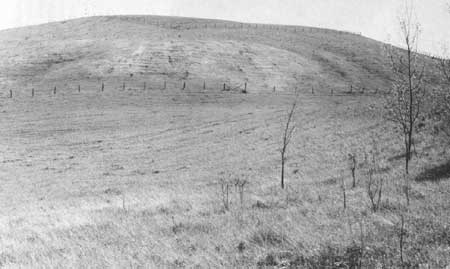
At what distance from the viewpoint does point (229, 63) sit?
72.8 metres

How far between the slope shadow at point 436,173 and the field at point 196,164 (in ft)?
0.42

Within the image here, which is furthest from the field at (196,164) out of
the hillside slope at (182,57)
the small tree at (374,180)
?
the hillside slope at (182,57)

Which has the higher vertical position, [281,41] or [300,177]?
[281,41]

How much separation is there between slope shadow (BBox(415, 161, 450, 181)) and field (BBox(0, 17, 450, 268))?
13 centimetres

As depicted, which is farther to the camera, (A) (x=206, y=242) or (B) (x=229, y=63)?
(B) (x=229, y=63)

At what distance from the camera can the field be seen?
28.9 feet

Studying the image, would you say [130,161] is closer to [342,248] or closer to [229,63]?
[342,248]

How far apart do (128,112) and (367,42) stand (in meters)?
82.0

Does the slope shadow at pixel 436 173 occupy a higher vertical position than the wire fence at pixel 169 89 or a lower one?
lower

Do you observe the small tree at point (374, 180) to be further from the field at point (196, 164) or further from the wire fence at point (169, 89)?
the wire fence at point (169, 89)

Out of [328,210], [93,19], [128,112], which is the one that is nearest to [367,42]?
[93,19]

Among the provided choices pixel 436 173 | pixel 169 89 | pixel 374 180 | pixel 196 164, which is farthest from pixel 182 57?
pixel 436 173

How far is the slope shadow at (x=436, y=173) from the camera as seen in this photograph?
13742 millimetres

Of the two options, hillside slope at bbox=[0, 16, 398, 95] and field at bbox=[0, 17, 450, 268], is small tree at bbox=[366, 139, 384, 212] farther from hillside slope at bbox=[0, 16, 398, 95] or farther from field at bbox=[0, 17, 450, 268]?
hillside slope at bbox=[0, 16, 398, 95]
